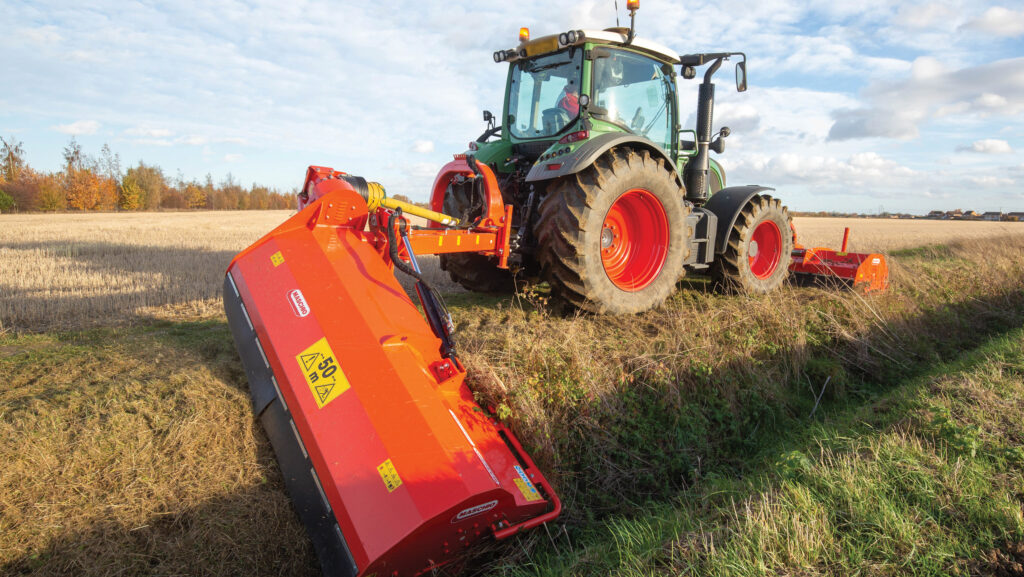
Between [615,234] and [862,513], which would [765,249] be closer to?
[615,234]

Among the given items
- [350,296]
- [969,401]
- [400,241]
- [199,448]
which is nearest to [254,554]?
[199,448]

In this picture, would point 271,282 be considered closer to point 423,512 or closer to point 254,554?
point 254,554

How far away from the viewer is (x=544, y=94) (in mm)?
5051

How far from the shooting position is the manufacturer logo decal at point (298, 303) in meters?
2.66

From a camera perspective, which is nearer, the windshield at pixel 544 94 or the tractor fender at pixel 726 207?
the windshield at pixel 544 94

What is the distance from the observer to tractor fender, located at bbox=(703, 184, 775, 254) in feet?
17.5

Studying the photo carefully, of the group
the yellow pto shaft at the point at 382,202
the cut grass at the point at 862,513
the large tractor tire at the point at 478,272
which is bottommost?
the cut grass at the point at 862,513

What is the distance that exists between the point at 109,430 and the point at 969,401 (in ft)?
14.4

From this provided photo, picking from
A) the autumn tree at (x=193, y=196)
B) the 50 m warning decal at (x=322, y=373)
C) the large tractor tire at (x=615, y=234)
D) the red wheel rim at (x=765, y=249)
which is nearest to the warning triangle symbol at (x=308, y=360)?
the 50 m warning decal at (x=322, y=373)

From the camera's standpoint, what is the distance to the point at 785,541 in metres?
1.92

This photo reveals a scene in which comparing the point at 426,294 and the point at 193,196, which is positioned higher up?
the point at 193,196

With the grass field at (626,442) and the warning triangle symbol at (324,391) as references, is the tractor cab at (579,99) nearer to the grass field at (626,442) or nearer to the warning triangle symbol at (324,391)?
the grass field at (626,442)

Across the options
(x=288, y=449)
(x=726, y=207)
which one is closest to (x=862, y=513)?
(x=288, y=449)

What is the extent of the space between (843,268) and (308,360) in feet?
18.9
